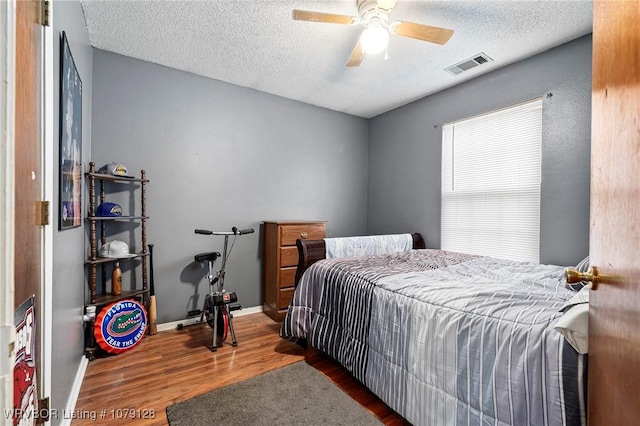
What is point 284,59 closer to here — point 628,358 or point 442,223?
point 442,223

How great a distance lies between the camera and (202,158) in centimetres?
306

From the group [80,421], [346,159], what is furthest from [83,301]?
[346,159]

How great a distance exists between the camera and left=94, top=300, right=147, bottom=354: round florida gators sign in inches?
87.7

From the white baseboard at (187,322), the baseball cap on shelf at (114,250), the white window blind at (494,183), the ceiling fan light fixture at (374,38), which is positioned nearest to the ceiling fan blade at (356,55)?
the ceiling fan light fixture at (374,38)

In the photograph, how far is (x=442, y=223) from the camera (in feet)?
11.1

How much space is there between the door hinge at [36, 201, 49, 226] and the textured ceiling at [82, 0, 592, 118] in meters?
1.67

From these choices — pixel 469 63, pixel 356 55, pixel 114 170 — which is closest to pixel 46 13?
pixel 114 170

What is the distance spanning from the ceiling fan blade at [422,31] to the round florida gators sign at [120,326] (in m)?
2.89

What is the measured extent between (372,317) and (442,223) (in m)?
2.00

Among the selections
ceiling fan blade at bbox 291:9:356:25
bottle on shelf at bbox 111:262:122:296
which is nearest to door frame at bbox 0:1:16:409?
ceiling fan blade at bbox 291:9:356:25

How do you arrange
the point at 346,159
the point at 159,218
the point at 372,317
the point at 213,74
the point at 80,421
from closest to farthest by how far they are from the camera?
the point at 80,421
the point at 372,317
the point at 159,218
the point at 213,74
the point at 346,159

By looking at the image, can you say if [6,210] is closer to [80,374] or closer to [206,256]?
[80,374]

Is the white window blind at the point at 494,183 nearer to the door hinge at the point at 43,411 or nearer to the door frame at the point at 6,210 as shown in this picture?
the door frame at the point at 6,210

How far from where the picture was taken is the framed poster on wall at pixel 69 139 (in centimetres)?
143
